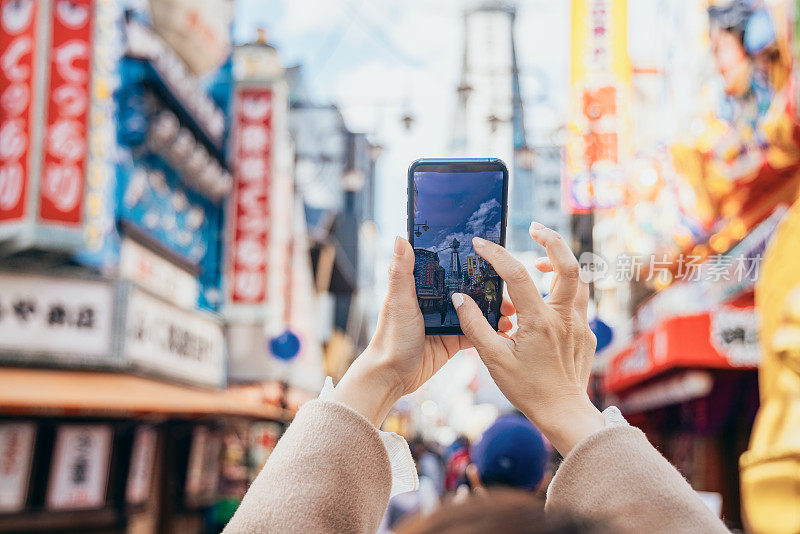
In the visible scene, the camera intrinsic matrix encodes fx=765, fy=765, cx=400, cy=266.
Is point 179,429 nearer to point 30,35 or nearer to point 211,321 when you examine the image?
point 211,321

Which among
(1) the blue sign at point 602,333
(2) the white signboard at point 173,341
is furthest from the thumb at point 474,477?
(2) the white signboard at point 173,341

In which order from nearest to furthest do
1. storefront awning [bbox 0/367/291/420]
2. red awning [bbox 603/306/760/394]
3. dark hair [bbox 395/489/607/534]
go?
dark hair [bbox 395/489/607/534]
storefront awning [bbox 0/367/291/420]
red awning [bbox 603/306/760/394]

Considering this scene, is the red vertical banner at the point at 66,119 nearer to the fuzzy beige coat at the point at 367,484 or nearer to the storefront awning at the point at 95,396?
the storefront awning at the point at 95,396

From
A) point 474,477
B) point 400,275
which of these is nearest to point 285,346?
point 474,477

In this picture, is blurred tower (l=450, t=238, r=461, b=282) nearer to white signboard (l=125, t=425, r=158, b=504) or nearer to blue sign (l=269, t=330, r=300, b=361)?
white signboard (l=125, t=425, r=158, b=504)

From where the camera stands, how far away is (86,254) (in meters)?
9.80

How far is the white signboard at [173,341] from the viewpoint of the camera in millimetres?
10086

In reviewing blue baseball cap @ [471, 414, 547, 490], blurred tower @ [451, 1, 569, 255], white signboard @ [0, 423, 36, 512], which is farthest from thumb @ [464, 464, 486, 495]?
blurred tower @ [451, 1, 569, 255]

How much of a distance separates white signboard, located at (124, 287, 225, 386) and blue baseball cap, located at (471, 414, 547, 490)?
687cm

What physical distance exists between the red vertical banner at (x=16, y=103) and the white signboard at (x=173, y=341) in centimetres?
218

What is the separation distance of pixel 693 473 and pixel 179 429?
402 inches

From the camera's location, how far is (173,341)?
1154cm

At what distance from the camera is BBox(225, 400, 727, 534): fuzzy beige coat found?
4.40 feet

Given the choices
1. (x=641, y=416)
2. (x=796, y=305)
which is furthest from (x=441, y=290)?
(x=641, y=416)
